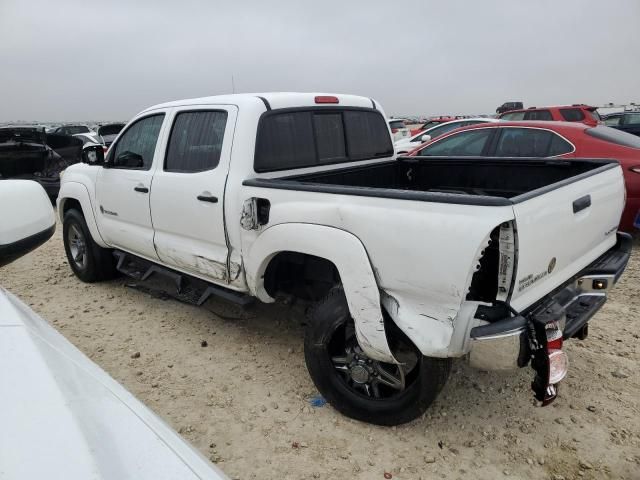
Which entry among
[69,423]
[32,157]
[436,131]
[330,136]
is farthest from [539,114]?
[69,423]

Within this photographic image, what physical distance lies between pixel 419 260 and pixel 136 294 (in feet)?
11.9

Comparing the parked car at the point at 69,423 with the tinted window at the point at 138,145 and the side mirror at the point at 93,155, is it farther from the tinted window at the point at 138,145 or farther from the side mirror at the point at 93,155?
the side mirror at the point at 93,155

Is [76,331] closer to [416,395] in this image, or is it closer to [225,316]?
[225,316]

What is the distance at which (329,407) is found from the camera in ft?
9.67

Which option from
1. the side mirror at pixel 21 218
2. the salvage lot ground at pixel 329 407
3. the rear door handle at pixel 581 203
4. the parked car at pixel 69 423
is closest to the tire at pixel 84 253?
the salvage lot ground at pixel 329 407

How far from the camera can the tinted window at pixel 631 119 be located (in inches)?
552

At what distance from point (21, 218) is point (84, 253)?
3.68 metres

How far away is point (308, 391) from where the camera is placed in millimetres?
3119

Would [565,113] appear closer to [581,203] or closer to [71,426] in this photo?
[581,203]

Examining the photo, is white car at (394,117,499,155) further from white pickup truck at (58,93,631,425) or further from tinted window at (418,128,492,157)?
white pickup truck at (58,93,631,425)

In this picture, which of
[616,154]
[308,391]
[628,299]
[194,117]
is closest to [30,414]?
[308,391]

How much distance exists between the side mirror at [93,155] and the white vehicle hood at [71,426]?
3154 millimetres

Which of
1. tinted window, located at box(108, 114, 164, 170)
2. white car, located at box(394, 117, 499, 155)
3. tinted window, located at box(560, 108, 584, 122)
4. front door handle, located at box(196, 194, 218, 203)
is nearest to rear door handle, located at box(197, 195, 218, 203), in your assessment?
front door handle, located at box(196, 194, 218, 203)

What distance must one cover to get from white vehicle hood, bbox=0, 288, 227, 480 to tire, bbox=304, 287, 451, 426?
4.55ft
